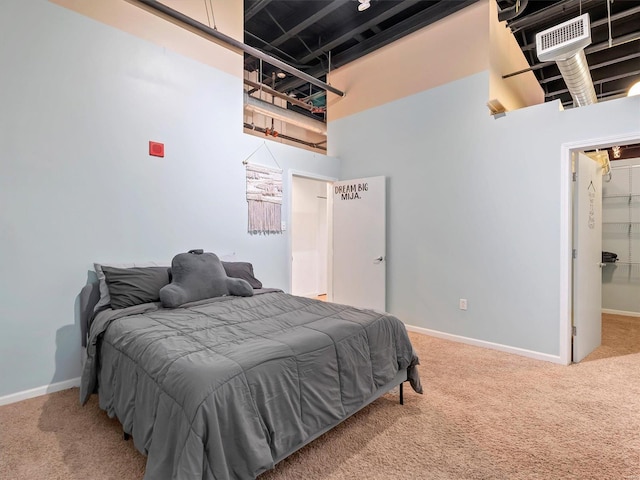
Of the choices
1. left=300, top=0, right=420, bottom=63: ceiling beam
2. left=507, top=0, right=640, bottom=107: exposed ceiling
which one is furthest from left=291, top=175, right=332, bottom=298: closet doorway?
left=507, top=0, right=640, bottom=107: exposed ceiling

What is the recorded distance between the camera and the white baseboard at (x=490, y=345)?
10.1 ft

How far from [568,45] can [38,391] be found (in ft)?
15.6

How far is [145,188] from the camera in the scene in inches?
118

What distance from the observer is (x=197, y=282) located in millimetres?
2666

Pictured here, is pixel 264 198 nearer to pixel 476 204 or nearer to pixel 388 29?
pixel 476 204

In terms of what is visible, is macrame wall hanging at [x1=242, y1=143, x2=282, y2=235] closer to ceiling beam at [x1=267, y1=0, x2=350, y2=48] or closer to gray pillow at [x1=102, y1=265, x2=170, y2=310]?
gray pillow at [x1=102, y1=265, x2=170, y2=310]

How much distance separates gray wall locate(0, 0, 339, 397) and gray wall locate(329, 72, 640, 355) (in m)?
2.30

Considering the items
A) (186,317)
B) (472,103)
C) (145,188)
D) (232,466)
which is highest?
(472,103)

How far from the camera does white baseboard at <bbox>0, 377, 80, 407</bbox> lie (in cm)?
232

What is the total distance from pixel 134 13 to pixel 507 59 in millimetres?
4008

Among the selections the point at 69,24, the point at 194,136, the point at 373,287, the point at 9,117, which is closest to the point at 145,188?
the point at 194,136

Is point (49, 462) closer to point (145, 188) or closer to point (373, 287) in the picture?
point (145, 188)

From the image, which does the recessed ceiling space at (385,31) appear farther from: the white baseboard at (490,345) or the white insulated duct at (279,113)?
the white baseboard at (490,345)

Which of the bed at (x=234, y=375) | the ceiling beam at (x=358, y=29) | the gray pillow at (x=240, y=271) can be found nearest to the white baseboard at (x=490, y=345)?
the bed at (x=234, y=375)
